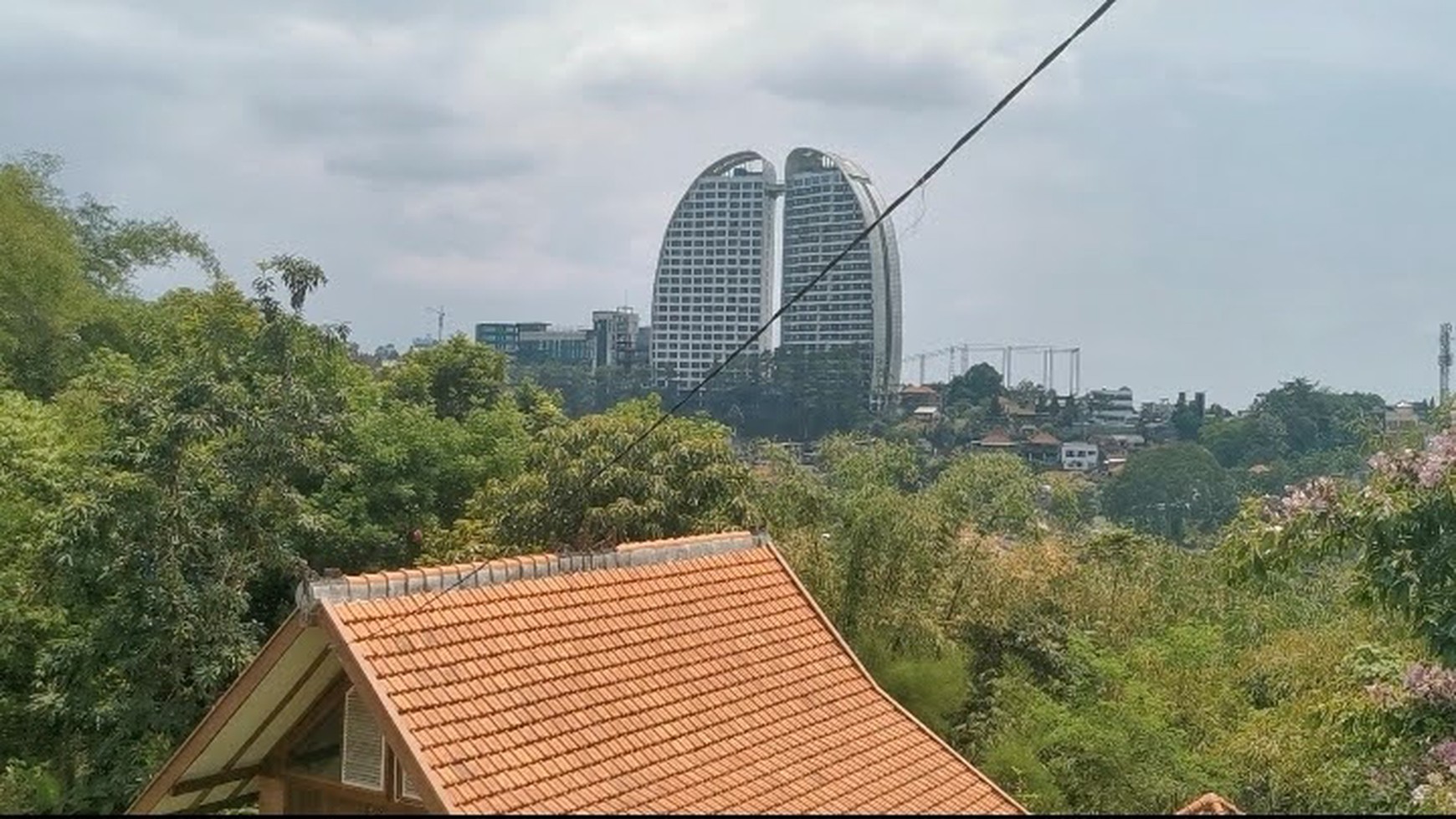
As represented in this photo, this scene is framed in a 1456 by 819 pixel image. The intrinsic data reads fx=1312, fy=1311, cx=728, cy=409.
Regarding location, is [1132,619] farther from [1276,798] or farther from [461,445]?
[461,445]

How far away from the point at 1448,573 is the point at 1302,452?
50.4 metres

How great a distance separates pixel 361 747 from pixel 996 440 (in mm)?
55138

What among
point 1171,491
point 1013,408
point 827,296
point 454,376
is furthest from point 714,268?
point 454,376

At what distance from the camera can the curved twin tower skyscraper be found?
168ft

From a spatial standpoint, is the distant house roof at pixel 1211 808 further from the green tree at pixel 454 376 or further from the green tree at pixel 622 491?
the green tree at pixel 454 376

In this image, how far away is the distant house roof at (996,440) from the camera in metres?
58.4

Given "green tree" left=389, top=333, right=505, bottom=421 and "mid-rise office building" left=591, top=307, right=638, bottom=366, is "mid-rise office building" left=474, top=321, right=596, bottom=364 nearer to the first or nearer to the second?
"mid-rise office building" left=591, top=307, right=638, bottom=366

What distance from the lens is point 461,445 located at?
18484 mm

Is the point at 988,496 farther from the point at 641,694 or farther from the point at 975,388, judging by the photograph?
the point at 975,388

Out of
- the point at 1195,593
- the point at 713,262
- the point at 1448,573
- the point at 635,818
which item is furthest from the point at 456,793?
the point at 713,262

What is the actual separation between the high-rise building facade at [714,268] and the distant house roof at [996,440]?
11.4 meters

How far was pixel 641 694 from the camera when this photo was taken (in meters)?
7.58

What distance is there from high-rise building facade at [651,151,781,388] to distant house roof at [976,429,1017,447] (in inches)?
448

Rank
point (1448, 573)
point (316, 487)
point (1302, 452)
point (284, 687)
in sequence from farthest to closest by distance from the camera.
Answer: point (1302, 452) < point (316, 487) < point (1448, 573) < point (284, 687)
